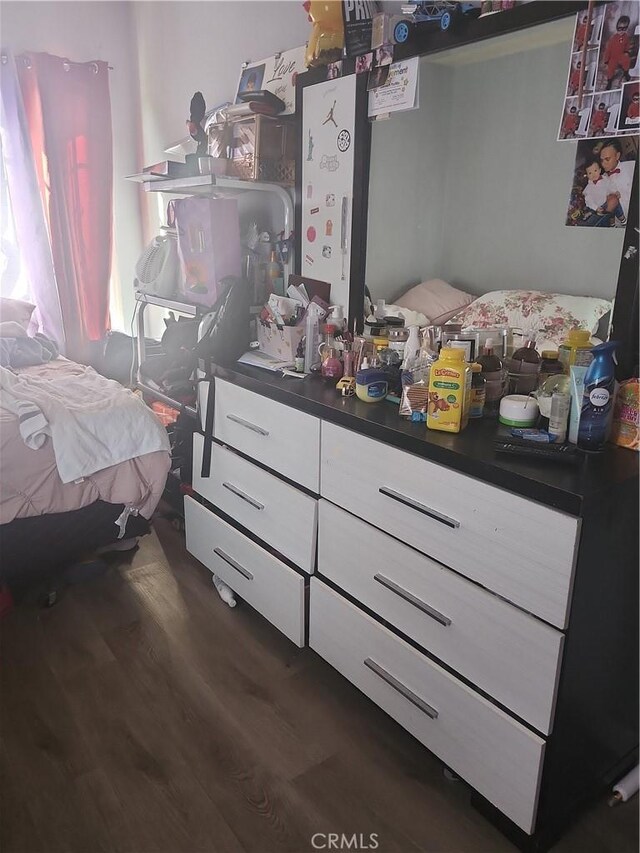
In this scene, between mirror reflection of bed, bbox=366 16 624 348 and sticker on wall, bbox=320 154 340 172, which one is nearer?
mirror reflection of bed, bbox=366 16 624 348

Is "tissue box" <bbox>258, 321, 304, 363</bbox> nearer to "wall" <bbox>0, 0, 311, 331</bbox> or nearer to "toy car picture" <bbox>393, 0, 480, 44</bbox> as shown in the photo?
"toy car picture" <bbox>393, 0, 480, 44</bbox>

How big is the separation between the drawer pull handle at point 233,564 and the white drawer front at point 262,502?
0.44 feet

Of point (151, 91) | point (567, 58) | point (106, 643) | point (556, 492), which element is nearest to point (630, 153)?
point (567, 58)

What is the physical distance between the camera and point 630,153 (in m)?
1.22

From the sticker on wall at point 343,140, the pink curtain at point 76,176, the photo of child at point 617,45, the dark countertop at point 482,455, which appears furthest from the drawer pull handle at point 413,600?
the pink curtain at point 76,176

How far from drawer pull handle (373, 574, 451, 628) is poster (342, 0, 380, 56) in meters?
1.40

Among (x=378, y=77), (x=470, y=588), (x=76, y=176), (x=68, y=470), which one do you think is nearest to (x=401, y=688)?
(x=470, y=588)

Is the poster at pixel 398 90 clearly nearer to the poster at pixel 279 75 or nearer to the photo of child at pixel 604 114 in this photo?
the poster at pixel 279 75

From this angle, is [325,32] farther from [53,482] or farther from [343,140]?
[53,482]

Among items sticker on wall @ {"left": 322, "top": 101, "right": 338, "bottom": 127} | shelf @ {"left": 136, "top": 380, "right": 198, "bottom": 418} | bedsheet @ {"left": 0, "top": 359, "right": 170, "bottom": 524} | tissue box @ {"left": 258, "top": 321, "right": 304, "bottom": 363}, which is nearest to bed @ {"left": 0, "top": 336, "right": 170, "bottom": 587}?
bedsheet @ {"left": 0, "top": 359, "right": 170, "bottom": 524}

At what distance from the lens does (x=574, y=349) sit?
137 centimetres

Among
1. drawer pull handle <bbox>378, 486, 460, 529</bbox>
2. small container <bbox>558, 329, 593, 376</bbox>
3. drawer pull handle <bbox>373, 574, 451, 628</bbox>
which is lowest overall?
drawer pull handle <bbox>373, 574, 451, 628</bbox>

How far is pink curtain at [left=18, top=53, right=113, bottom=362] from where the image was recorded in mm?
2988

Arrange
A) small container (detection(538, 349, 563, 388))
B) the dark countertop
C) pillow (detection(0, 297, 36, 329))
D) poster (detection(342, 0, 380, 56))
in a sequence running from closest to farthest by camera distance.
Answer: the dark countertop, small container (detection(538, 349, 563, 388)), poster (detection(342, 0, 380, 56)), pillow (detection(0, 297, 36, 329))
